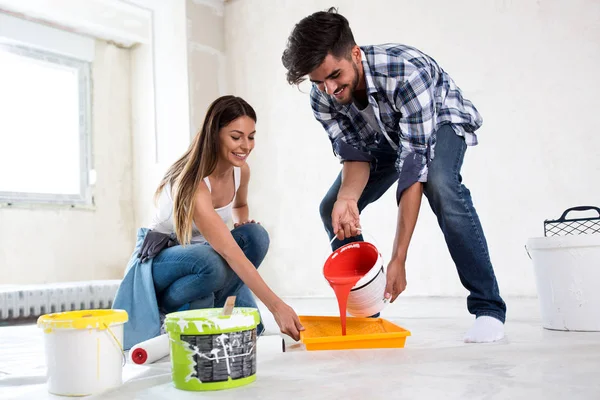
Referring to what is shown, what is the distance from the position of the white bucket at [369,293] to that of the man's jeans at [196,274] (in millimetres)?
416

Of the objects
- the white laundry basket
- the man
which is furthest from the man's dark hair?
the white laundry basket

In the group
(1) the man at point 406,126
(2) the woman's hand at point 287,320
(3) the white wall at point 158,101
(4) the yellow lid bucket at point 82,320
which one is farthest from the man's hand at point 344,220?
(3) the white wall at point 158,101

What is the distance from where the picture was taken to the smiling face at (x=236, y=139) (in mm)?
1799

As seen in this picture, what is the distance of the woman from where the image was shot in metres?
1.66

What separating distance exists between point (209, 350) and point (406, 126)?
2.84 ft

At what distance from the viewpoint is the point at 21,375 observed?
1365 millimetres

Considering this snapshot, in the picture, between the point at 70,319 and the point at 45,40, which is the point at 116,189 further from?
the point at 70,319

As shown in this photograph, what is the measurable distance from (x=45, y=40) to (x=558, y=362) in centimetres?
395

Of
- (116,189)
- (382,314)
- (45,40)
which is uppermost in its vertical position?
(45,40)

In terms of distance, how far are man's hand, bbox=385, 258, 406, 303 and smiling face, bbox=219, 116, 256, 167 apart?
62 cm

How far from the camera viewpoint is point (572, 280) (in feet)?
5.74

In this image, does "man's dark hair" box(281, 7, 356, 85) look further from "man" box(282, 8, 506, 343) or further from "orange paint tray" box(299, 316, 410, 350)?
"orange paint tray" box(299, 316, 410, 350)

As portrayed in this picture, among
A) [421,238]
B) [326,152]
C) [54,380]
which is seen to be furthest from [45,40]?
[54,380]

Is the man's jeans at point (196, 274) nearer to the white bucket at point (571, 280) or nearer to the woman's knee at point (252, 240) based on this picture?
the woman's knee at point (252, 240)
